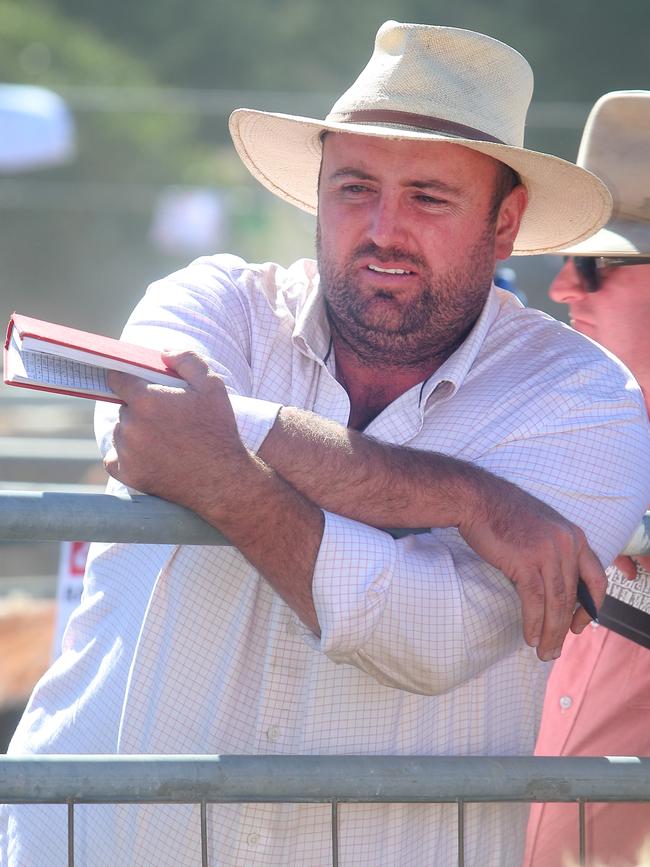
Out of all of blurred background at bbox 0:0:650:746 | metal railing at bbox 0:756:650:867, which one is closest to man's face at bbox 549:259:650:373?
metal railing at bbox 0:756:650:867

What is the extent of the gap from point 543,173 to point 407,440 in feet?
2.30

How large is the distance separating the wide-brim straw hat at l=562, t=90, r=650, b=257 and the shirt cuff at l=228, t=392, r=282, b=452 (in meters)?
1.21

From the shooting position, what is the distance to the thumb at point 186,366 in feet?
7.00

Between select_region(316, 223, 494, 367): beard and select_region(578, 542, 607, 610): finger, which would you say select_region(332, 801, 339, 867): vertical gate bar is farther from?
select_region(316, 223, 494, 367): beard

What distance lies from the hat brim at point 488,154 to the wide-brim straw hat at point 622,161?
0.13 metres

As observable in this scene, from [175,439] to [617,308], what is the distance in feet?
4.65

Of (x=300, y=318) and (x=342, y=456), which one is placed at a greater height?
(x=300, y=318)

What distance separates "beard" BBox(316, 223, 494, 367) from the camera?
104 inches

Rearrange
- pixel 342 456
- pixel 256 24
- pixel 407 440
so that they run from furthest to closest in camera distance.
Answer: pixel 256 24 < pixel 407 440 < pixel 342 456

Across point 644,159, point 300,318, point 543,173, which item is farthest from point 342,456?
point 644,159

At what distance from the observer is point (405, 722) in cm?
238

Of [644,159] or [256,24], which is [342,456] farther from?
[256,24]

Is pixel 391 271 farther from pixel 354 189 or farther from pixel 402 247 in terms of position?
pixel 354 189

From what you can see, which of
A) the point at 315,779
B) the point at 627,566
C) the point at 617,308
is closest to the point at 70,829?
the point at 315,779
